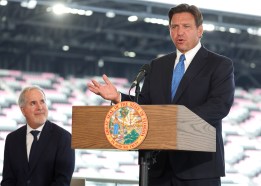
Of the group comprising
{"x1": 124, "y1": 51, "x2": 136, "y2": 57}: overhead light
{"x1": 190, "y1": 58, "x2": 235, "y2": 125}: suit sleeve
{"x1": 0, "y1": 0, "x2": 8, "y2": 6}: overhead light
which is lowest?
{"x1": 190, "y1": 58, "x2": 235, "y2": 125}: suit sleeve

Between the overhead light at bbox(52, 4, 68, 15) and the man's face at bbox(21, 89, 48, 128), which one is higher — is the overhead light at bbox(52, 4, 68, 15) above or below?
above

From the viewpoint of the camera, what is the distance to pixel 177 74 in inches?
87.7

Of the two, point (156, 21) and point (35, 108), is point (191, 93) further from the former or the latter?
point (156, 21)

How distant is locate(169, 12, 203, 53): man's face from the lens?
7.13ft

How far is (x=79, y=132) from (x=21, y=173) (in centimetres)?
141

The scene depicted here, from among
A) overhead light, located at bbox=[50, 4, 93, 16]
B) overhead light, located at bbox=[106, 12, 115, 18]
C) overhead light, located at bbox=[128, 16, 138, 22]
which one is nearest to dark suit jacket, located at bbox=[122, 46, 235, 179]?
overhead light, located at bbox=[50, 4, 93, 16]

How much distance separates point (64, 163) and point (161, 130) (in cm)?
154

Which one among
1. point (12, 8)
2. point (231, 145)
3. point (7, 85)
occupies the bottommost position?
point (231, 145)

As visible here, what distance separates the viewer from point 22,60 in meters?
15.3

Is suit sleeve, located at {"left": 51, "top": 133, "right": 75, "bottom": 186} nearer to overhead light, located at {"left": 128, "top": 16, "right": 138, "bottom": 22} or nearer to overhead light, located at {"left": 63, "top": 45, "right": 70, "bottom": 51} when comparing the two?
overhead light, located at {"left": 128, "top": 16, "right": 138, "bottom": 22}

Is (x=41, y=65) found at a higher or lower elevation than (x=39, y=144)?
higher

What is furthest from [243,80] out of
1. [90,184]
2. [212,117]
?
[212,117]

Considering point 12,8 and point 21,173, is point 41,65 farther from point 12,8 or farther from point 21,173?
point 21,173

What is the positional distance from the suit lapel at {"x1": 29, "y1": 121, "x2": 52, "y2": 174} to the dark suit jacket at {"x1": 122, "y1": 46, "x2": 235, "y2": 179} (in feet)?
3.88
